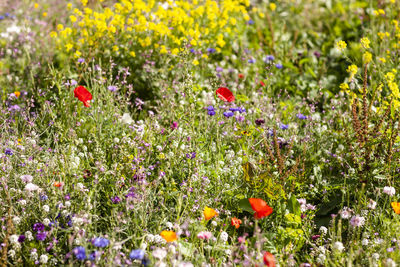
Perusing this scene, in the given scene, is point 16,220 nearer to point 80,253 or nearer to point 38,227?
point 38,227

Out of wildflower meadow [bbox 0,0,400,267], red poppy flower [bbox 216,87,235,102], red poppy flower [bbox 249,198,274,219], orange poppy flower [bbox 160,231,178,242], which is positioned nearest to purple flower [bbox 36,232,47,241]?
wildflower meadow [bbox 0,0,400,267]

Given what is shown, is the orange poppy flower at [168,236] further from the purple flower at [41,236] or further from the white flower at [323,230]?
the white flower at [323,230]

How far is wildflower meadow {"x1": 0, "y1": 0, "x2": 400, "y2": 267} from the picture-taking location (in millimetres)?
2201

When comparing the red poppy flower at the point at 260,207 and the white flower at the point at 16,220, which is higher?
the red poppy flower at the point at 260,207

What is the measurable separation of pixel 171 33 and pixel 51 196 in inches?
89.3

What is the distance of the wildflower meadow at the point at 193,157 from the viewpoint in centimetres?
220

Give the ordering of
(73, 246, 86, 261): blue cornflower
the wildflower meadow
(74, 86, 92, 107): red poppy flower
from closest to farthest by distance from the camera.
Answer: (73, 246, 86, 261): blue cornflower
the wildflower meadow
(74, 86, 92, 107): red poppy flower

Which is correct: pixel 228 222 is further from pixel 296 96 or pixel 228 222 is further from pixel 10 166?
pixel 296 96

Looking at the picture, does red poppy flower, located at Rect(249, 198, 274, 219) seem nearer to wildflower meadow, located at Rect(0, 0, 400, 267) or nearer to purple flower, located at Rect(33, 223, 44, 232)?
wildflower meadow, located at Rect(0, 0, 400, 267)

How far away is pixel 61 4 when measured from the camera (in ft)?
19.8

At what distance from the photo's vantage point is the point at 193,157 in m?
2.70

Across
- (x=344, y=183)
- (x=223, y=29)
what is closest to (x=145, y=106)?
(x=223, y=29)

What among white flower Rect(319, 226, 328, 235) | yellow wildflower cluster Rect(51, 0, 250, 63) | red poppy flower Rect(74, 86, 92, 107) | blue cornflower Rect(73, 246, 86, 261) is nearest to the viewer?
blue cornflower Rect(73, 246, 86, 261)

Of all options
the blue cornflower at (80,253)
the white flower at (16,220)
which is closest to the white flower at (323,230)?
the blue cornflower at (80,253)
